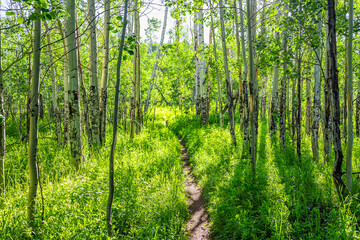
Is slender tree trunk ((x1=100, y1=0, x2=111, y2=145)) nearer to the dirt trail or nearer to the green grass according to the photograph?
the green grass

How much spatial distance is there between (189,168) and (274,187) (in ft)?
11.3

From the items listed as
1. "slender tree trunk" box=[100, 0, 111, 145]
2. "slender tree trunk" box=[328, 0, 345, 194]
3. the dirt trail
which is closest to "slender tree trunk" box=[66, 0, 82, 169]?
"slender tree trunk" box=[100, 0, 111, 145]

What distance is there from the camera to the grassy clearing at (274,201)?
3.20 meters

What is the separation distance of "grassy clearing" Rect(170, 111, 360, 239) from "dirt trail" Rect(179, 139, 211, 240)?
0.17 metres

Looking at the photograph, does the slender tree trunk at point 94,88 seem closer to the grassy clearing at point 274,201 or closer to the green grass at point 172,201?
the green grass at point 172,201

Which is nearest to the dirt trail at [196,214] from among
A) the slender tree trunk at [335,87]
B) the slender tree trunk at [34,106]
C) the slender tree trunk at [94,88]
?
the slender tree trunk at [335,87]

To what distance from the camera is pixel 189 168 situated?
7.39m

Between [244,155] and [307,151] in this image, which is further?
[307,151]

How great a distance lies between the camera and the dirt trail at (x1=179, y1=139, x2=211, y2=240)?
396 centimetres

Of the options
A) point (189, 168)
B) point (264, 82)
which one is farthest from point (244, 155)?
point (264, 82)

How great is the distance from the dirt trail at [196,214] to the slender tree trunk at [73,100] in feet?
9.30

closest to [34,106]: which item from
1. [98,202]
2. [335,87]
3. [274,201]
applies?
[98,202]

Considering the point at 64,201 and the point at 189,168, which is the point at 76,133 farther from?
the point at 189,168

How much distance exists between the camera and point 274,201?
3.89 metres
